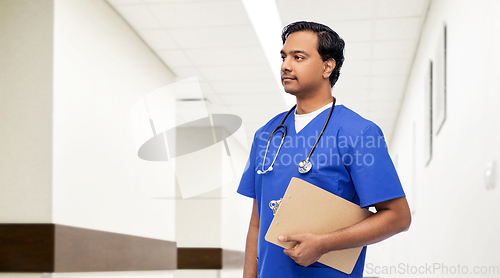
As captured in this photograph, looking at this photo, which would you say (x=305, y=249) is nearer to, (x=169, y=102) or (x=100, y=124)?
(x=100, y=124)

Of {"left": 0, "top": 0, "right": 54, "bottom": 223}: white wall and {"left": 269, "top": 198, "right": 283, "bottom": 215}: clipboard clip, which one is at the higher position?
{"left": 0, "top": 0, "right": 54, "bottom": 223}: white wall

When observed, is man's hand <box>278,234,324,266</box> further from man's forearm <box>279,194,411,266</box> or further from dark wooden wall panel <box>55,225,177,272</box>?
dark wooden wall panel <box>55,225,177,272</box>

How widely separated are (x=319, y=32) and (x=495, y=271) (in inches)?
60.9

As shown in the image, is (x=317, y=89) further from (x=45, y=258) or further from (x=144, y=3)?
(x=144, y=3)

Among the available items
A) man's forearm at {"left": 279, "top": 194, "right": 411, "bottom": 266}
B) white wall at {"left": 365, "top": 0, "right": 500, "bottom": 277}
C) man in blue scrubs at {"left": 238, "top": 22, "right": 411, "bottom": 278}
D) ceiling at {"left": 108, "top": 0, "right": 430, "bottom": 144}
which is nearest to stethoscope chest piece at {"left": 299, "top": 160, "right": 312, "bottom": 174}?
man in blue scrubs at {"left": 238, "top": 22, "right": 411, "bottom": 278}

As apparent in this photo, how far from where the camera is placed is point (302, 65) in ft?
4.30

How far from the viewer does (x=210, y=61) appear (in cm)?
561

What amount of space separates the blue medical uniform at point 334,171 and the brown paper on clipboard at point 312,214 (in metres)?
0.04

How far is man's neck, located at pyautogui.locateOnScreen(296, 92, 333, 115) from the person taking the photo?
1.37 metres

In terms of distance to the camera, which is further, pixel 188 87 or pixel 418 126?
pixel 188 87

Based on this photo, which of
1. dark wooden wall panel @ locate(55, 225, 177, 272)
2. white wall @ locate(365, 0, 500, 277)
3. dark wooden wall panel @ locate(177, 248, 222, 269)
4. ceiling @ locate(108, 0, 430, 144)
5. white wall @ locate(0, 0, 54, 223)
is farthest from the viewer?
dark wooden wall panel @ locate(177, 248, 222, 269)

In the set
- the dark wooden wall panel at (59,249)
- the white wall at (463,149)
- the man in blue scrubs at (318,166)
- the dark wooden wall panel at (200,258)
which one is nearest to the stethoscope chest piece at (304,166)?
the man in blue scrubs at (318,166)

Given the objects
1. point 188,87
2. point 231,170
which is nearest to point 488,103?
point 188,87

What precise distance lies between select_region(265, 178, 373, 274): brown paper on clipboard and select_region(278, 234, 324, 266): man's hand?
3 cm
